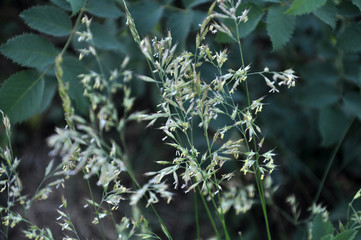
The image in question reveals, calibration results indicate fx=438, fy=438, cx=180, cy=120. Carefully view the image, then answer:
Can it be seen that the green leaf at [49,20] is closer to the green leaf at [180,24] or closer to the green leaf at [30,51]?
the green leaf at [30,51]

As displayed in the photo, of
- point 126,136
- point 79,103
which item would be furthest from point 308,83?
point 126,136

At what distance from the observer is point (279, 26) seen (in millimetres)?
1543

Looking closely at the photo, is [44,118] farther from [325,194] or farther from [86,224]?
[325,194]

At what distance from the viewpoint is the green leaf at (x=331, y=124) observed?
6.40ft

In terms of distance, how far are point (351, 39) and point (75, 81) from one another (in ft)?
3.45

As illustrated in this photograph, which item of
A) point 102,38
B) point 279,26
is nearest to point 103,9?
point 102,38

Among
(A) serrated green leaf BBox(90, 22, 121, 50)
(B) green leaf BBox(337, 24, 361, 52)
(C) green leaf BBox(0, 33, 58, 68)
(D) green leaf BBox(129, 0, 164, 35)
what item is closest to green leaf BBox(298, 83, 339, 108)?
(B) green leaf BBox(337, 24, 361, 52)

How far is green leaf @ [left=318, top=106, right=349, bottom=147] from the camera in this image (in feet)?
6.40

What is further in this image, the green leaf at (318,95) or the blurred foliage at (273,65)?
the green leaf at (318,95)

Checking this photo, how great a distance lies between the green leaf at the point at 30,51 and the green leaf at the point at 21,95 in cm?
5

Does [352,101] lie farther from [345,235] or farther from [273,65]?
[345,235]

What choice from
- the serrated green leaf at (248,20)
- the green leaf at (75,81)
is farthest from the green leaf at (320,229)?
the green leaf at (75,81)

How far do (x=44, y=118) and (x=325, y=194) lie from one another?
183 cm

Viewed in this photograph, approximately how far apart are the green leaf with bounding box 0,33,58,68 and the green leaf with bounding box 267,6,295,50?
0.78m
